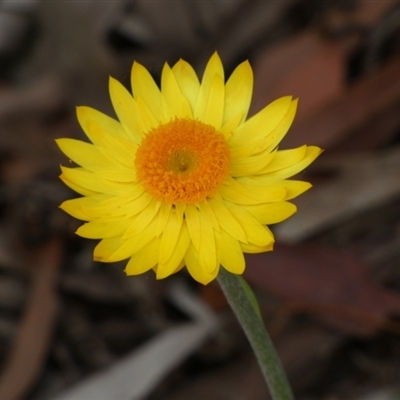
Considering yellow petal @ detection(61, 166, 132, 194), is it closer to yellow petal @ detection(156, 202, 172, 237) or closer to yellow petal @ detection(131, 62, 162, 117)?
yellow petal @ detection(156, 202, 172, 237)

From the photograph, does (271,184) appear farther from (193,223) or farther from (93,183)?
(93,183)

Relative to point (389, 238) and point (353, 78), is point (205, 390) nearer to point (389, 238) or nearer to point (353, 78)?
point (389, 238)

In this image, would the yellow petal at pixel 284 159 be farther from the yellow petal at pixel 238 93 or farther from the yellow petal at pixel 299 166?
the yellow petal at pixel 238 93

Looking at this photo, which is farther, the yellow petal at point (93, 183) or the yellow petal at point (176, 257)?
the yellow petal at point (93, 183)

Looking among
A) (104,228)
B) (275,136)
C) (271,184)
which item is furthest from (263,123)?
(104,228)

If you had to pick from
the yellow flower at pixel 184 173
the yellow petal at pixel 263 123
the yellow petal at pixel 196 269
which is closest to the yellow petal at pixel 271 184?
the yellow flower at pixel 184 173

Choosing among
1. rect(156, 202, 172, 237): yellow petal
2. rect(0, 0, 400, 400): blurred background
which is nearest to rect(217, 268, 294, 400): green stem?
rect(156, 202, 172, 237): yellow petal

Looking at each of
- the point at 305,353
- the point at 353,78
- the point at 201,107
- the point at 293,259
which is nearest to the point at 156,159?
the point at 201,107
